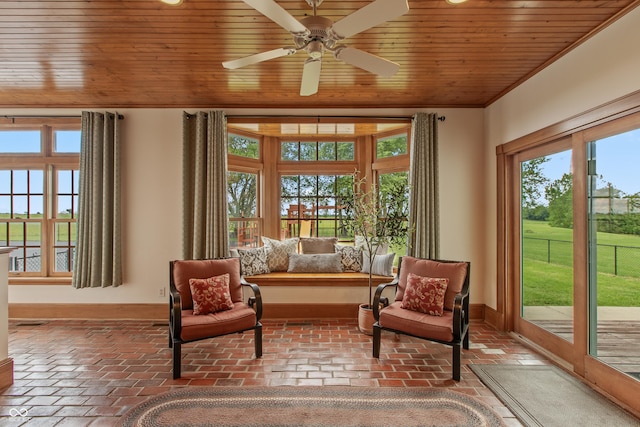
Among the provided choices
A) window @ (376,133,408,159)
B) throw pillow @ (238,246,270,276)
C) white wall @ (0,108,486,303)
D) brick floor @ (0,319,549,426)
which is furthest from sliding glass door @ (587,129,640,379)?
throw pillow @ (238,246,270,276)

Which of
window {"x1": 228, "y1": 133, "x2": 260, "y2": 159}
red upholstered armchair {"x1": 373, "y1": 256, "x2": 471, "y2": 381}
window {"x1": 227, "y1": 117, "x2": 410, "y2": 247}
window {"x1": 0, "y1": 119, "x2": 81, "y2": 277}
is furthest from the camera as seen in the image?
window {"x1": 227, "y1": 117, "x2": 410, "y2": 247}

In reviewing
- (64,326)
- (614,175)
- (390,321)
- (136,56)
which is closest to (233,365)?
(390,321)

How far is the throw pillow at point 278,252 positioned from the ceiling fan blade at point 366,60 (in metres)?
2.82

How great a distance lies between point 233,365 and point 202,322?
1.63 feet

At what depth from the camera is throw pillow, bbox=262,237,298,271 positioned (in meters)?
4.50

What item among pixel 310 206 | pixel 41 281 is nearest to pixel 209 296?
pixel 310 206

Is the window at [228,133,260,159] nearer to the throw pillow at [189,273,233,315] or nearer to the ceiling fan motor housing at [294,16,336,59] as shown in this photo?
the throw pillow at [189,273,233,315]

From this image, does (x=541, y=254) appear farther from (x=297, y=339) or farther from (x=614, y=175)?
(x=297, y=339)

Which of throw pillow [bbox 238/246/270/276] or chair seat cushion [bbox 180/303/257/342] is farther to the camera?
throw pillow [bbox 238/246/270/276]

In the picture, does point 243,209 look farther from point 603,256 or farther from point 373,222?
point 603,256

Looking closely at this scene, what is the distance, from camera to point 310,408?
232 cm

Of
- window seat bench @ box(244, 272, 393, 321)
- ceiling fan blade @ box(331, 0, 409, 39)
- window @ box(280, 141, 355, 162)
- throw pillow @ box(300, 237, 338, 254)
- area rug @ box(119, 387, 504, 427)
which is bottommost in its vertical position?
area rug @ box(119, 387, 504, 427)

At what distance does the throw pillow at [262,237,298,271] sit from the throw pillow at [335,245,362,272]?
2.35 feet

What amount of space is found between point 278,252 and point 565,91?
142 inches
